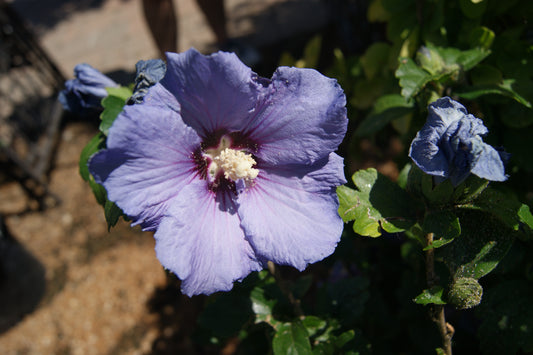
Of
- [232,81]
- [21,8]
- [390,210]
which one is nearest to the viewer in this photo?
[232,81]

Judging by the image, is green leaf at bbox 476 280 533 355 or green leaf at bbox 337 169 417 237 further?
green leaf at bbox 476 280 533 355

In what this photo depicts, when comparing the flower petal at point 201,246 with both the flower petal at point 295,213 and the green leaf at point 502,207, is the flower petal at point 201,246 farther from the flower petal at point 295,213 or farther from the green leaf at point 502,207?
the green leaf at point 502,207

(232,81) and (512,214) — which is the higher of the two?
(232,81)

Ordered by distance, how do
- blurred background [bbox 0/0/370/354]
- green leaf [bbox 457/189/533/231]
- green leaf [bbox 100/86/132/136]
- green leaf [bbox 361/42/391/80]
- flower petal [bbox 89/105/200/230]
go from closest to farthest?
flower petal [bbox 89/105/200/230], green leaf [bbox 457/189/533/231], green leaf [bbox 100/86/132/136], green leaf [bbox 361/42/391/80], blurred background [bbox 0/0/370/354]

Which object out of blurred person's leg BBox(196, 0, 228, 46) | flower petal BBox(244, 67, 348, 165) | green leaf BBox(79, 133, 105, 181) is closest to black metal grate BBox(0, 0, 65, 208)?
blurred person's leg BBox(196, 0, 228, 46)

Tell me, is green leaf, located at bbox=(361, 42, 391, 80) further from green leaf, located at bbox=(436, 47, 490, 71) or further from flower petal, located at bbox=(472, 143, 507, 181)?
flower petal, located at bbox=(472, 143, 507, 181)

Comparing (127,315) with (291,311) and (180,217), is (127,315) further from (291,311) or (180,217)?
(180,217)

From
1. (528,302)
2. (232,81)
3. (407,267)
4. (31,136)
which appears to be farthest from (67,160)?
(528,302)
